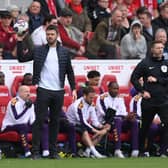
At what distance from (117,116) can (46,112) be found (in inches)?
83.7

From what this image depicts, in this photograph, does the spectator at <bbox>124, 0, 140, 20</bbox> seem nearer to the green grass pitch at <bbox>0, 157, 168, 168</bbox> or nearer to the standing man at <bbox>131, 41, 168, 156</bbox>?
the standing man at <bbox>131, 41, 168, 156</bbox>

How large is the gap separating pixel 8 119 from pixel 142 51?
4231 millimetres

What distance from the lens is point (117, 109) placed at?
16922 mm

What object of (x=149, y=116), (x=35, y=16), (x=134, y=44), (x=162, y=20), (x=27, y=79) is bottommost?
(x=149, y=116)

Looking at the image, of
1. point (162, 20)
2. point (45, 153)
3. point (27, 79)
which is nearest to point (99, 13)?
point (162, 20)

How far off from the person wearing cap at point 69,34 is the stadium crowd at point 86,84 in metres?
0.02

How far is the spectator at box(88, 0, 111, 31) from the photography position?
803 inches

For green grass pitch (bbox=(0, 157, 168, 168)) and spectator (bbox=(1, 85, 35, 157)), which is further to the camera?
→ spectator (bbox=(1, 85, 35, 157))

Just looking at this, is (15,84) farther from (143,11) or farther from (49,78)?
(143,11)

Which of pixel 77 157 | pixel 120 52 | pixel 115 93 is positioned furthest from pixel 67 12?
pixel 77 157

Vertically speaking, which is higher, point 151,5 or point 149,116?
point 151,5

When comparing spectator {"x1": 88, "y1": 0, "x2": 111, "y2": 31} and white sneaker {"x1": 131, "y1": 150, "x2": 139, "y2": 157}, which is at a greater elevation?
spectator {"x1": 88, "y1": 0, "x2": 111, "y2": 31}

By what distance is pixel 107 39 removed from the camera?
1950 centimetres

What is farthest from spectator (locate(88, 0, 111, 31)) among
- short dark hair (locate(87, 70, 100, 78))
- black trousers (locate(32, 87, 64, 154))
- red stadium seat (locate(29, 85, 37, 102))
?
black trousers (locate(32, 87, 64, 154))
